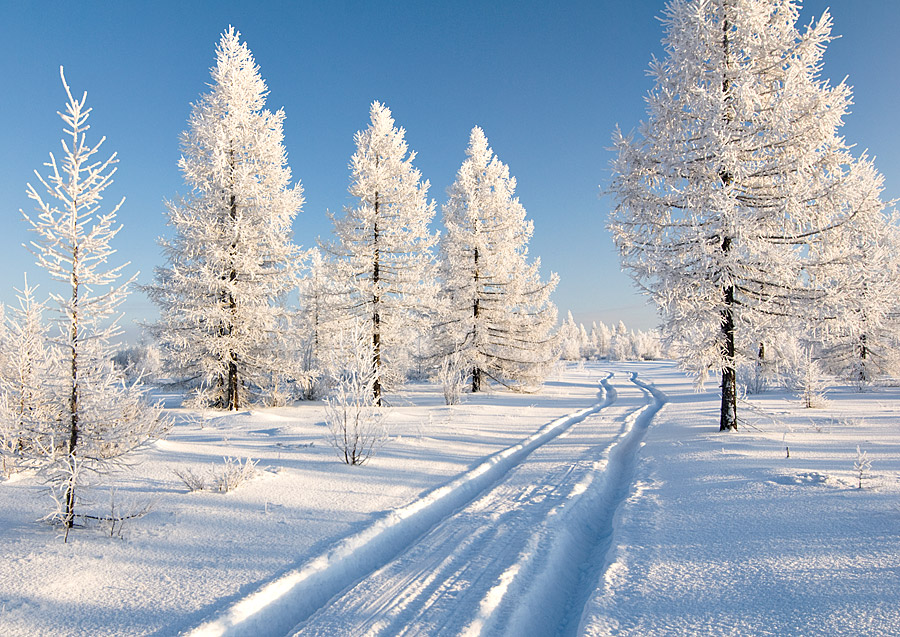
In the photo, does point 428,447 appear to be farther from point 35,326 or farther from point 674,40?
A: point 674,40

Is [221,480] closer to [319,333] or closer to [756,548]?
[756,548]

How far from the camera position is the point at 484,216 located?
2158 cm

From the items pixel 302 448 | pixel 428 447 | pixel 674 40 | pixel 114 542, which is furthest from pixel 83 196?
pixel 674 40

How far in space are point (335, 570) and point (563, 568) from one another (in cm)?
209

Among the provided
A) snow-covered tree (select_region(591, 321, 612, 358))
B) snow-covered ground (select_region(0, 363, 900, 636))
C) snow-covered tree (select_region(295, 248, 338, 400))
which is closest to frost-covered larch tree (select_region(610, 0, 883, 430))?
snow-covered ground (select_region(0, 363, 900, 636))

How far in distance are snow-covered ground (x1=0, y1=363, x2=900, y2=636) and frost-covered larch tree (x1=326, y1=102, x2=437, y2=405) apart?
9395 millimetres

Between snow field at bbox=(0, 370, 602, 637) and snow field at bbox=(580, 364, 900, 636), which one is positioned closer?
snow field at bbox=(580, 364, 900, 636)

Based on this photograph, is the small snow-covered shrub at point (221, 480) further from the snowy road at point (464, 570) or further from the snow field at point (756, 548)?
the snow field at point (756, 548)

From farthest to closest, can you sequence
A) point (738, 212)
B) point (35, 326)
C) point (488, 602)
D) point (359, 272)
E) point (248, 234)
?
point (359, 272)
point (248, 234)
point (738, 212)
point (35, 326)
point (488, 602)

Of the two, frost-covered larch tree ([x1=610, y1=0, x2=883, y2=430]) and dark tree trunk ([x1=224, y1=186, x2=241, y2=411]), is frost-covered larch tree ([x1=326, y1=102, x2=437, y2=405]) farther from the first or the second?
frost-covered larch tree ([x1=610, y1=0, x2=883, y2=430])

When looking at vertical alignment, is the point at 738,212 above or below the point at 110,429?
above

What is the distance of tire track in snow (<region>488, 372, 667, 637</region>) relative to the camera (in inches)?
126

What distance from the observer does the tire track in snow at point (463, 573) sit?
10.2 feet

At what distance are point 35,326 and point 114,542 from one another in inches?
101
